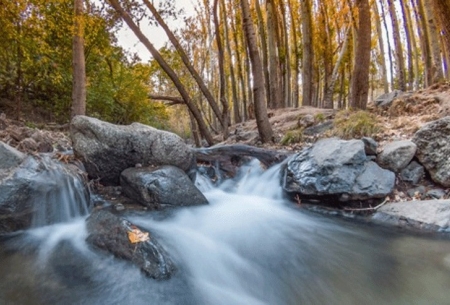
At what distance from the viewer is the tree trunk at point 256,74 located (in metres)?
6.66

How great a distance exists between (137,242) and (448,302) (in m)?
2.47

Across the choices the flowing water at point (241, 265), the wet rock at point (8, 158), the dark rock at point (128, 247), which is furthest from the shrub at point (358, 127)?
the wet rock at point (8, 158)

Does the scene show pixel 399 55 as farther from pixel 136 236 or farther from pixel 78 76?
pixel 136 236

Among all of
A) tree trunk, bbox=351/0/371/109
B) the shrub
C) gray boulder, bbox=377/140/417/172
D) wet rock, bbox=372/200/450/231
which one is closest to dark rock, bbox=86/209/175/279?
wet rock, bbox=372/200/450/231

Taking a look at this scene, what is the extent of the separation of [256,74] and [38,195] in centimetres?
516

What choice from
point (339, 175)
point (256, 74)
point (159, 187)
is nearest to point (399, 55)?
point (256, 74)

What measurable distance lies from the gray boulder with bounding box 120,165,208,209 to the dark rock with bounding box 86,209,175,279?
3.78 feet

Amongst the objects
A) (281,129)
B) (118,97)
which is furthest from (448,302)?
(118,97)

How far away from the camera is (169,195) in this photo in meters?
4.24

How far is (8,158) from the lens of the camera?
3.48 m

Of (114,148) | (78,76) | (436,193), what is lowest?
(436,193)

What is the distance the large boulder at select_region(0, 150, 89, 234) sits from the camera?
321 cm

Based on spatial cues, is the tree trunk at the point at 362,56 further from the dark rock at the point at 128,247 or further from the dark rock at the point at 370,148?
the dark rock at the point at 128,247

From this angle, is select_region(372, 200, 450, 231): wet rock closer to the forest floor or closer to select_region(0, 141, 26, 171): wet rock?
the forest floor
